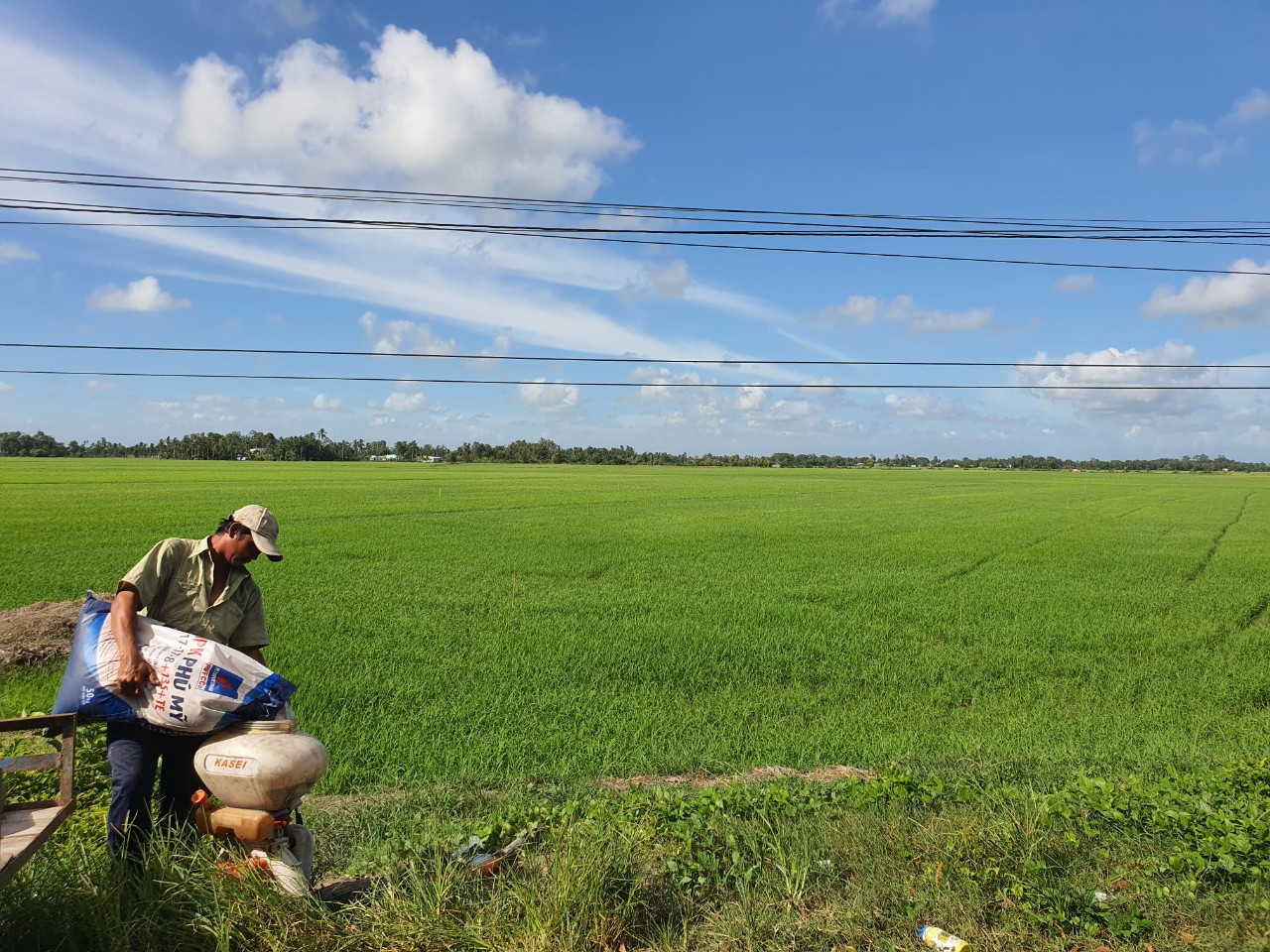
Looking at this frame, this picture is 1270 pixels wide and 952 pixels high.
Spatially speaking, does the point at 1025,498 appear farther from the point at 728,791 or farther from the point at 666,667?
the point at 728,791

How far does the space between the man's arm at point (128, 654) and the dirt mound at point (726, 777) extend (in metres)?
3.78

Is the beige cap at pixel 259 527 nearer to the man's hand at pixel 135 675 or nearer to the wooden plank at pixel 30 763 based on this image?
the man's hand at pixel 135 675

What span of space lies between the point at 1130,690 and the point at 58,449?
5849 inches

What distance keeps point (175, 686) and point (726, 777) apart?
15.0 feet

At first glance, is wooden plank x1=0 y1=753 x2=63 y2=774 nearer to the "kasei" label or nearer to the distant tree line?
the "kasei" label

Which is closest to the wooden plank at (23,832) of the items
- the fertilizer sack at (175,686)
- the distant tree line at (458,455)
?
the fertilizer sack at (175,686)

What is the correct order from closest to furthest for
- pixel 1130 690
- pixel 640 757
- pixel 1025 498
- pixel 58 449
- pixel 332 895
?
pixel 332 895 → pixel 640 757 → pixel 1130 690 → pixel 1025 498 → pixel 58 449

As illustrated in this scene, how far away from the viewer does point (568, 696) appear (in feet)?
29.3

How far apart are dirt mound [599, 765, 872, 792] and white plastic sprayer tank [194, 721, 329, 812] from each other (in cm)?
342

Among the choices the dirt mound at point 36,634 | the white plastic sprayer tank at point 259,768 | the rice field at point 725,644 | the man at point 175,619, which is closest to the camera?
the white plastic sprayer tank at point 259,768

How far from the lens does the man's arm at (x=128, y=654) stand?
3.33 m

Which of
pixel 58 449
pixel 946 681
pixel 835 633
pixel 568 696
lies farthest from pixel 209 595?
pixel 58 449

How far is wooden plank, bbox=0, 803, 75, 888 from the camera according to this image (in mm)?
2664

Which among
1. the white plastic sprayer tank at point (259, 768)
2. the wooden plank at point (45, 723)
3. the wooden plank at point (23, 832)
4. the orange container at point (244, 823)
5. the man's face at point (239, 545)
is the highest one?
the man's face at point (239, 545)
